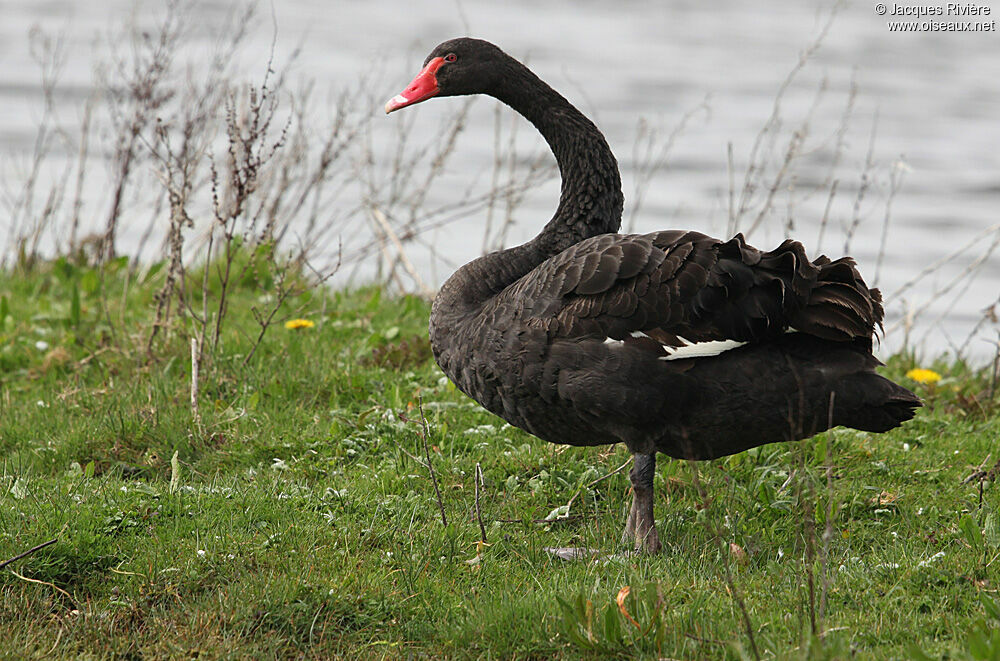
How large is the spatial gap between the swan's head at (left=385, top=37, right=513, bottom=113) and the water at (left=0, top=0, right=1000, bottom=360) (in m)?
3.04

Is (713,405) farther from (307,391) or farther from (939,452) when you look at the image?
(307,391)

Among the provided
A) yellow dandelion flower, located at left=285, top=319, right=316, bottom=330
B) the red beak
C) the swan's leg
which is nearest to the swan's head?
the red beak

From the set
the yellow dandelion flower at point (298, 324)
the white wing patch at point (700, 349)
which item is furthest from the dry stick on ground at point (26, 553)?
the yellow dandelion flower at point (298, 324)

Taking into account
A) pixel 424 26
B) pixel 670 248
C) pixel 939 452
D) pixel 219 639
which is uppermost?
pixel 424 26

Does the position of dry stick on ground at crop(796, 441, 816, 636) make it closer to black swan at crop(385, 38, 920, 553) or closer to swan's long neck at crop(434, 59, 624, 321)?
black swan at crop(385, 38, 920, 553)

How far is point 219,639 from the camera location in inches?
136

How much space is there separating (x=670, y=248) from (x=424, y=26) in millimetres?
11637

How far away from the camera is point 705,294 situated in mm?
4016

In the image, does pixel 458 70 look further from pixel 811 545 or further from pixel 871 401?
pixel 811 545

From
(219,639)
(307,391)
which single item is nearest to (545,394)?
(219,639)

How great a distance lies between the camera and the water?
32.9 ft

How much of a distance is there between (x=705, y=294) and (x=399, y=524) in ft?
4.51

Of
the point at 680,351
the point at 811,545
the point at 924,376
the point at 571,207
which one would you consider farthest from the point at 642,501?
the point at 924,376

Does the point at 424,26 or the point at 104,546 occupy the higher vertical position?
the point at 424,26
